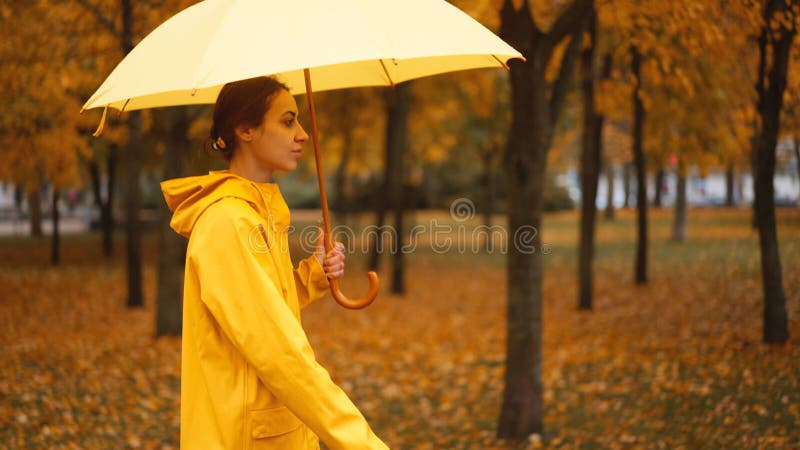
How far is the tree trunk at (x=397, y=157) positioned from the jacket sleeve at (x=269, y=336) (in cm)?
1405

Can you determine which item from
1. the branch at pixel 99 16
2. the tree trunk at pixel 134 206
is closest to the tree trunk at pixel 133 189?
the tree trunk at pixel 134 206

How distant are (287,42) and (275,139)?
32 cm

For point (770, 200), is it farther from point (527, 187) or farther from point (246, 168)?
point (246, 168)

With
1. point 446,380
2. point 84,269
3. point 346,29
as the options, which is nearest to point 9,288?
point 84,269

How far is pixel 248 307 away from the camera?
2.30 m

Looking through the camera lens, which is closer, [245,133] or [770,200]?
[245,133]

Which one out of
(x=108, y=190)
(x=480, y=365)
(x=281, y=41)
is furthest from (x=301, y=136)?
(x=108, y=190)

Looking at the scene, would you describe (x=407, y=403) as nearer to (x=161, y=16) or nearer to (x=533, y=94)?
(x=533, y=94)

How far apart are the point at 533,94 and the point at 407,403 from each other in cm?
355

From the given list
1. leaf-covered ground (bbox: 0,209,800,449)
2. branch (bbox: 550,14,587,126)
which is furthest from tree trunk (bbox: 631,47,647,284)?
branch (bbox: 550,14,587,126)

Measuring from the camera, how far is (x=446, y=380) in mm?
9391

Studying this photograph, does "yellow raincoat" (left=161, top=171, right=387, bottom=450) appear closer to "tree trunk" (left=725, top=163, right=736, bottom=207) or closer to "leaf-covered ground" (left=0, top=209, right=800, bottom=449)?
"leaf-covered ground" (left=0, top=209, right=800, bottom=449)

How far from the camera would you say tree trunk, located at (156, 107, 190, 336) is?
10.9 metres

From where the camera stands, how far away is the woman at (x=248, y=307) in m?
2.27
